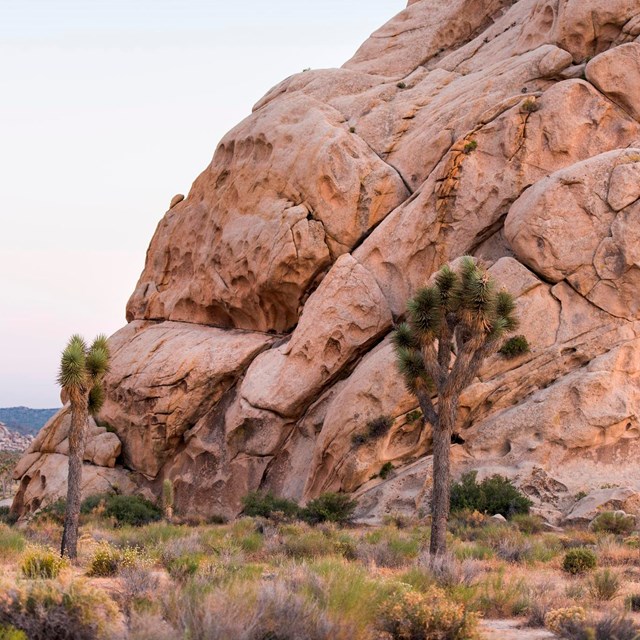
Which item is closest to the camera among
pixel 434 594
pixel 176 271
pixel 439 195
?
pixel 434 594

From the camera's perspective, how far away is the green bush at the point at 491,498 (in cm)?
1912

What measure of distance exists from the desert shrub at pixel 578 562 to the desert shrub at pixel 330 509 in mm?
9410

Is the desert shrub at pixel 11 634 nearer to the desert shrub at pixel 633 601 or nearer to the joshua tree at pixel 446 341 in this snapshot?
the desert shrub at pixel 633 601

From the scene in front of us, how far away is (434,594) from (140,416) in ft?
81.7

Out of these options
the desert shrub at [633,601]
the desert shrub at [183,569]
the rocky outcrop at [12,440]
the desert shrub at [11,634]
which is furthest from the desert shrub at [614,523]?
the rocky outcrop at [12,440]

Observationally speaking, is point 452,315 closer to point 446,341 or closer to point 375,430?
point 446,341

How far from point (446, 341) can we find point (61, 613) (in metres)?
10.6

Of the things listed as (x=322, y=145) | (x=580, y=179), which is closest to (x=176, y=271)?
(x=322, y=145)

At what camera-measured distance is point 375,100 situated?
32.5 metres

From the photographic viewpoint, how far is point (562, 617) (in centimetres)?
748

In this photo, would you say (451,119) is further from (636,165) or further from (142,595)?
(142,595)

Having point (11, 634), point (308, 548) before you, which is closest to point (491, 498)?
point (308, 548)

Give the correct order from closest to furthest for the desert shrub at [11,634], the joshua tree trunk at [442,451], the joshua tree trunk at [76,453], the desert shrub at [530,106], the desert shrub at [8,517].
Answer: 1. the desert shrub at [11,634]
2. the joshua tree trunk at [442,451]
3. the joshua tree trunk at [76,453]
4. the desert shrub at [530,106]
5. the desert shrub at [8,517]

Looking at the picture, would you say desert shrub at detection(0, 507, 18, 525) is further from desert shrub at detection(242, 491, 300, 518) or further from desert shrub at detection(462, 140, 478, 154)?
desert shrub at detection(462, 140, 478, 154)
